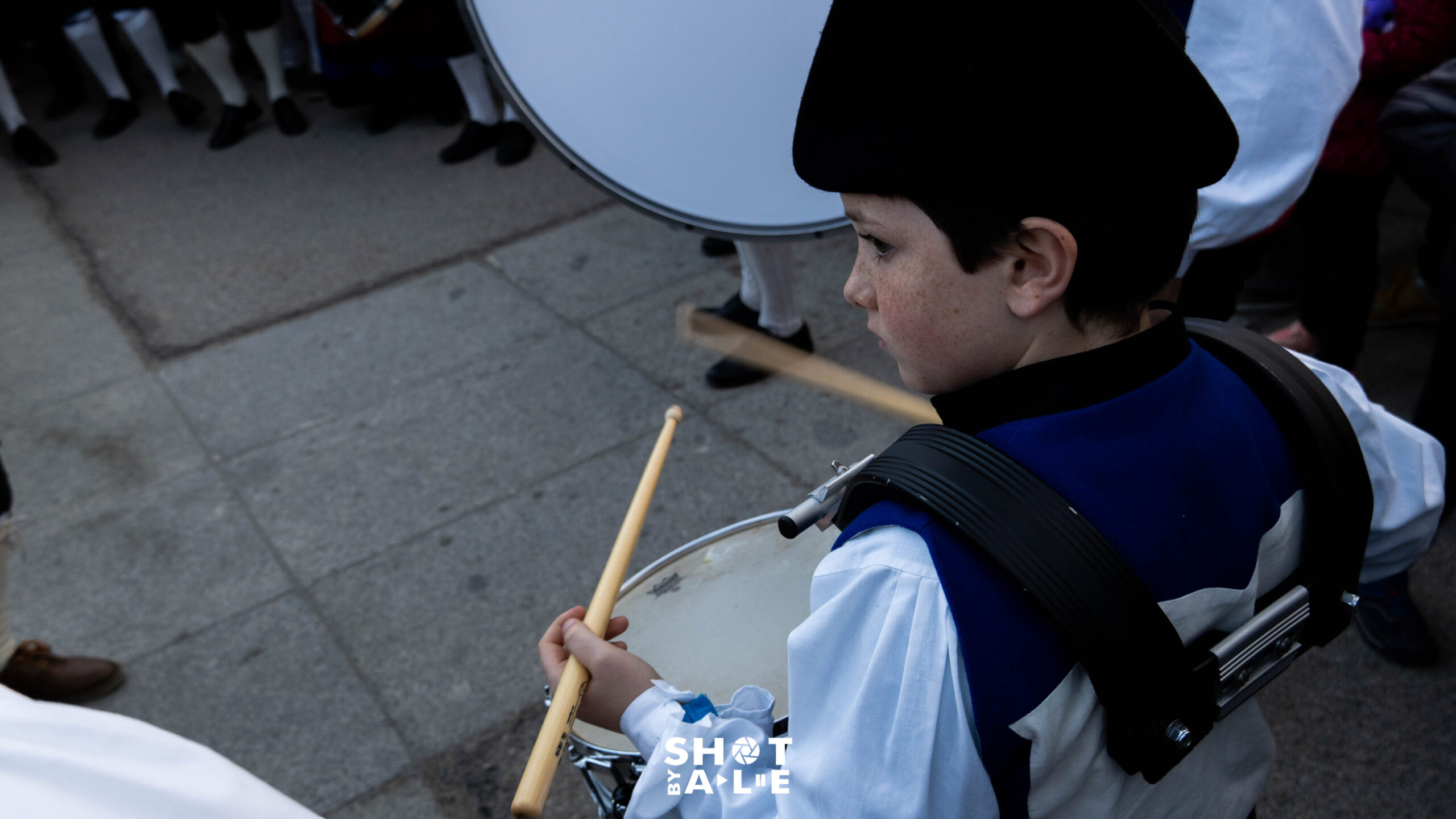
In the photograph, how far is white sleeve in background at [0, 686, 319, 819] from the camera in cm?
92

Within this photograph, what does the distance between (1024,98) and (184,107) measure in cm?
581

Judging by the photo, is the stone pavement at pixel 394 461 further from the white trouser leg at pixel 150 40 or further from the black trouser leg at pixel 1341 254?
the white trouser leg at pixel 150 40

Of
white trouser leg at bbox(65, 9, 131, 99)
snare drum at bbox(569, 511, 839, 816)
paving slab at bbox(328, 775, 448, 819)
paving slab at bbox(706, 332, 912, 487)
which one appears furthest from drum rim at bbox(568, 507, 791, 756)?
white trouser leg at bbox(65, 9, 131, 99)

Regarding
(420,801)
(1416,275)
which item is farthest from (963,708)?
(1416,275)

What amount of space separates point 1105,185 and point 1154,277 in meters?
0.11

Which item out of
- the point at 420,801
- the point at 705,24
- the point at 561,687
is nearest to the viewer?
the point at 561,687

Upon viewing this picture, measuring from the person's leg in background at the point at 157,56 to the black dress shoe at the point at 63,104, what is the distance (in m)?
0.59

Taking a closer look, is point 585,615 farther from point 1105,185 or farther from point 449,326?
point 449,326

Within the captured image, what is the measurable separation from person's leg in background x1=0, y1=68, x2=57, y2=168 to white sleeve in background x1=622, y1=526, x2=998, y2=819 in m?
5.84

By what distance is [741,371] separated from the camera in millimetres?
3055

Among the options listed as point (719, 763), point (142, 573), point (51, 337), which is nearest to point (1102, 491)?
point (719, 763)

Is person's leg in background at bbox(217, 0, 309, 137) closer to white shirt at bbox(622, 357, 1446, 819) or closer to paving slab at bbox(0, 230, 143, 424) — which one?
paving slab at bbox(0, 230, 143, 424)

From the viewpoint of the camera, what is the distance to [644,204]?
1.71 meters

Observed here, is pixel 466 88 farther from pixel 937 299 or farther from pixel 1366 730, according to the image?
pixel 937 299
